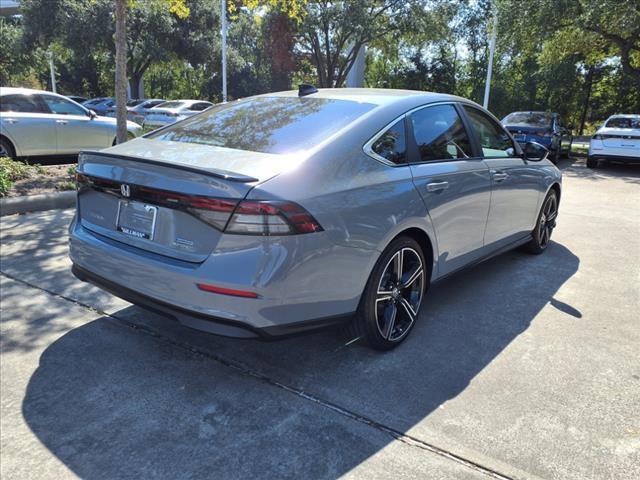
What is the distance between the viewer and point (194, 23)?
92.5ft

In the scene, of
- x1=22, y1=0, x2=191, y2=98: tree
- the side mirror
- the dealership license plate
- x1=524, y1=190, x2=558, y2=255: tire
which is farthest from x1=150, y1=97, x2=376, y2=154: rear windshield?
x1=22, y1=0, x2=191, y2=98: tree

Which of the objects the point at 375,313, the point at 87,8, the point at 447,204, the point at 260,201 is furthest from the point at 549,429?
the point at 87,8

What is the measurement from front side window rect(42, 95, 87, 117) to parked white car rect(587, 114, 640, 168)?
40.1 feet

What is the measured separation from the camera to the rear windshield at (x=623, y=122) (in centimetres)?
1359

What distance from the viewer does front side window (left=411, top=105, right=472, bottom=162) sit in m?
3.65

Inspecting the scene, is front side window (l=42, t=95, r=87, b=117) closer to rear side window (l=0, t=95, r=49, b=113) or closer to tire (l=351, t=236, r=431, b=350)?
rear side window (l=0, t=95, r=49, b=113)

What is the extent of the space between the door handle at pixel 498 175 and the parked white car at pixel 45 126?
8.18 metres

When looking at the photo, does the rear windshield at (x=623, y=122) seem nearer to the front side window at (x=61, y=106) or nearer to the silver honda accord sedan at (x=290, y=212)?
the silver honda accord sedan at (x=290, y=212)

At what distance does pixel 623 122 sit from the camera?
550 inches

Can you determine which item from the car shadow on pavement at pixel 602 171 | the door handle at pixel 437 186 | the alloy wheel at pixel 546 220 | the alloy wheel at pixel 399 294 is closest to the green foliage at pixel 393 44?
the car shadow on pavement at pixel 602 171

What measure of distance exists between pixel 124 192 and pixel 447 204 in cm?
212

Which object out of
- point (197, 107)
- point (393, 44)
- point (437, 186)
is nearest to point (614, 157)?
point (437, 186)

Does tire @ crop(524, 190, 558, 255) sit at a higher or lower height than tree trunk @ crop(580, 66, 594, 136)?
lower

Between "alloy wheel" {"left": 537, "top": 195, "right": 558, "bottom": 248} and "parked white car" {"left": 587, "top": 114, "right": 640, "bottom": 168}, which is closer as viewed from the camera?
"alloy wheel" {"left": 537, "top": 195, "right": 558, "bottom": 248}
